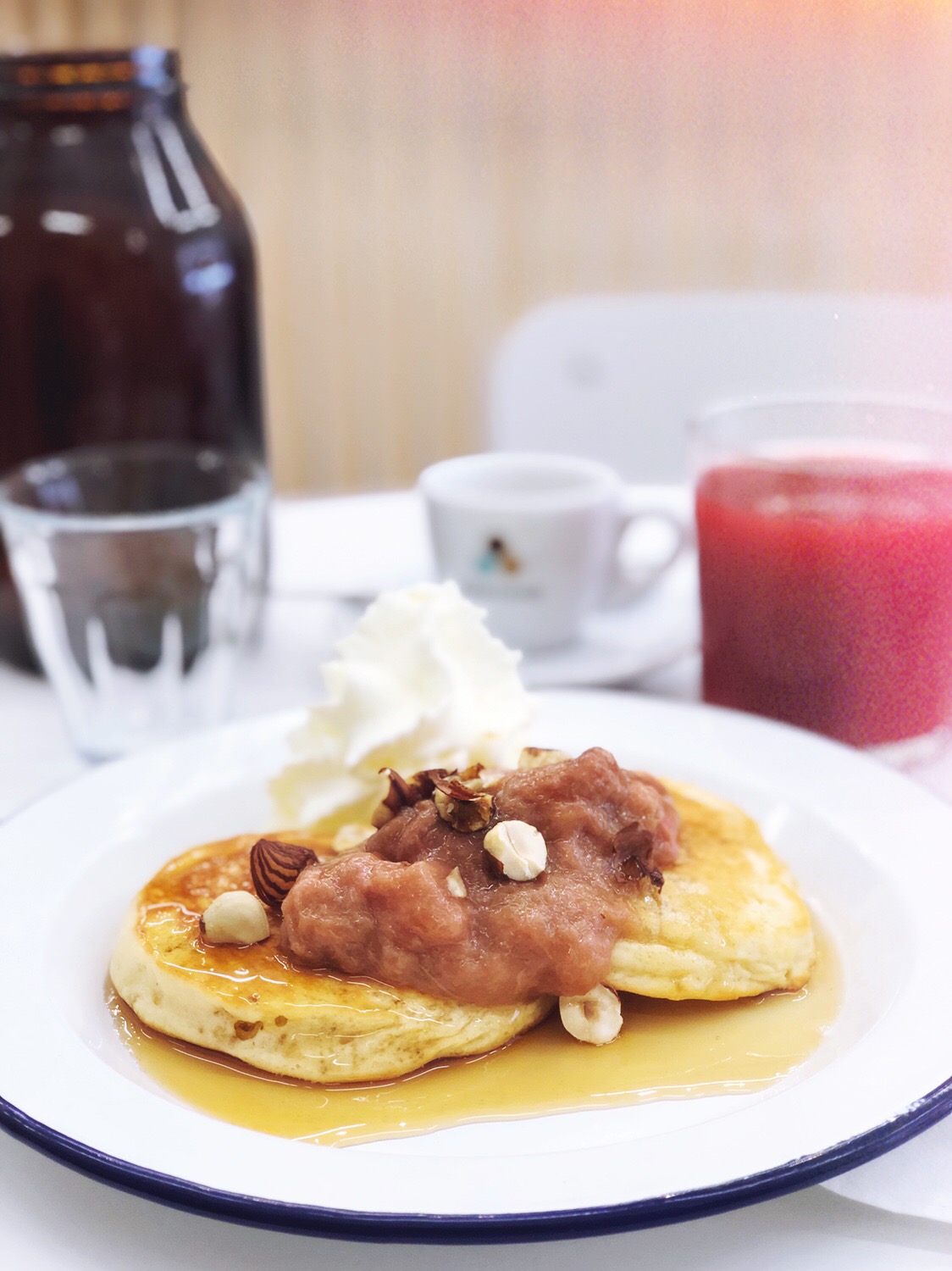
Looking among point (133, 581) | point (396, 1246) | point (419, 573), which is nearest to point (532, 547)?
point (419, 573)

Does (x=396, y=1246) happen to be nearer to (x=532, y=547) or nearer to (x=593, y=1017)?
(x=593, y=1017)

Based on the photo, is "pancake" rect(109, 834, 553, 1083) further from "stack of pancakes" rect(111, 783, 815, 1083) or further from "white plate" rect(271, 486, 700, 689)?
"white plate" rect(271, 486, 700, 689)

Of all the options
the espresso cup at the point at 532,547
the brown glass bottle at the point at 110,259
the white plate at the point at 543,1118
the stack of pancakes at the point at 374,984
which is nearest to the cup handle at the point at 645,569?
the espresso cup at the point at 532,547

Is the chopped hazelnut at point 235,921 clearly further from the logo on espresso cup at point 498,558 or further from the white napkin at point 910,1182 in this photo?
the logo on espresso cup at point 498,558

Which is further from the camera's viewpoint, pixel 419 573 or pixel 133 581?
pixel 419 573

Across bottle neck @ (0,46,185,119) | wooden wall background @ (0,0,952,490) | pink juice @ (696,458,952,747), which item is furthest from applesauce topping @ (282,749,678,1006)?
wooden wall background @ (0,0,952,490)

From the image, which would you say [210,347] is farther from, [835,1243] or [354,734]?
[835,1243]
